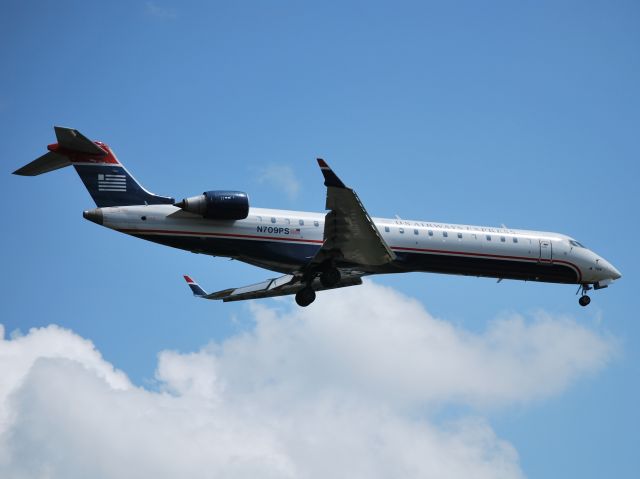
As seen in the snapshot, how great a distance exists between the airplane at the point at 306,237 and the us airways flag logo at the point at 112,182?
0.03 metres

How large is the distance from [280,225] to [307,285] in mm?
2841

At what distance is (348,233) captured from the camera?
2981 centimetres

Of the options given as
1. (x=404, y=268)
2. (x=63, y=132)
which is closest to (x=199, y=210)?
(x=63, y=132)

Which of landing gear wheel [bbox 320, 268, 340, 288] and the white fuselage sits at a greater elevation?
the white fuselage

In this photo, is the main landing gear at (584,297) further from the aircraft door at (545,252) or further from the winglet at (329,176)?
the winglet at (329,176)

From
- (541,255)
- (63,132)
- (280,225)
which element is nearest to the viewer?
(63,132)

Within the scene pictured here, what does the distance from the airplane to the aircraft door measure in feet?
0.12

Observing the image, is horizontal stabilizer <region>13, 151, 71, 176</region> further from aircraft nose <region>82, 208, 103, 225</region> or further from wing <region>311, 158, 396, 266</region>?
wing <region>311, 158, 396, 266</region>

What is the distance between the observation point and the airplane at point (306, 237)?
29.4 metres

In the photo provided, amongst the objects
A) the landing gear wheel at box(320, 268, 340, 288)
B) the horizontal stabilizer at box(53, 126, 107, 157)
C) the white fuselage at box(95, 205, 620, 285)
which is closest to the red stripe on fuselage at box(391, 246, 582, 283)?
the white fuselage at box(95, 205, 620, 285)

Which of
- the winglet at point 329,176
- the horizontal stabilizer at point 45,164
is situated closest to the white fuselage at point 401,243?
the horizontal stabilizer at point 45,164

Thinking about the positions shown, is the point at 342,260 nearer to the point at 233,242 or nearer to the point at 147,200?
the point at 233,242

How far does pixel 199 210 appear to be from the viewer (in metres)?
29.5

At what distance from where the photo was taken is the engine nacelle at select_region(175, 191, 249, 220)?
2950 centimetres
